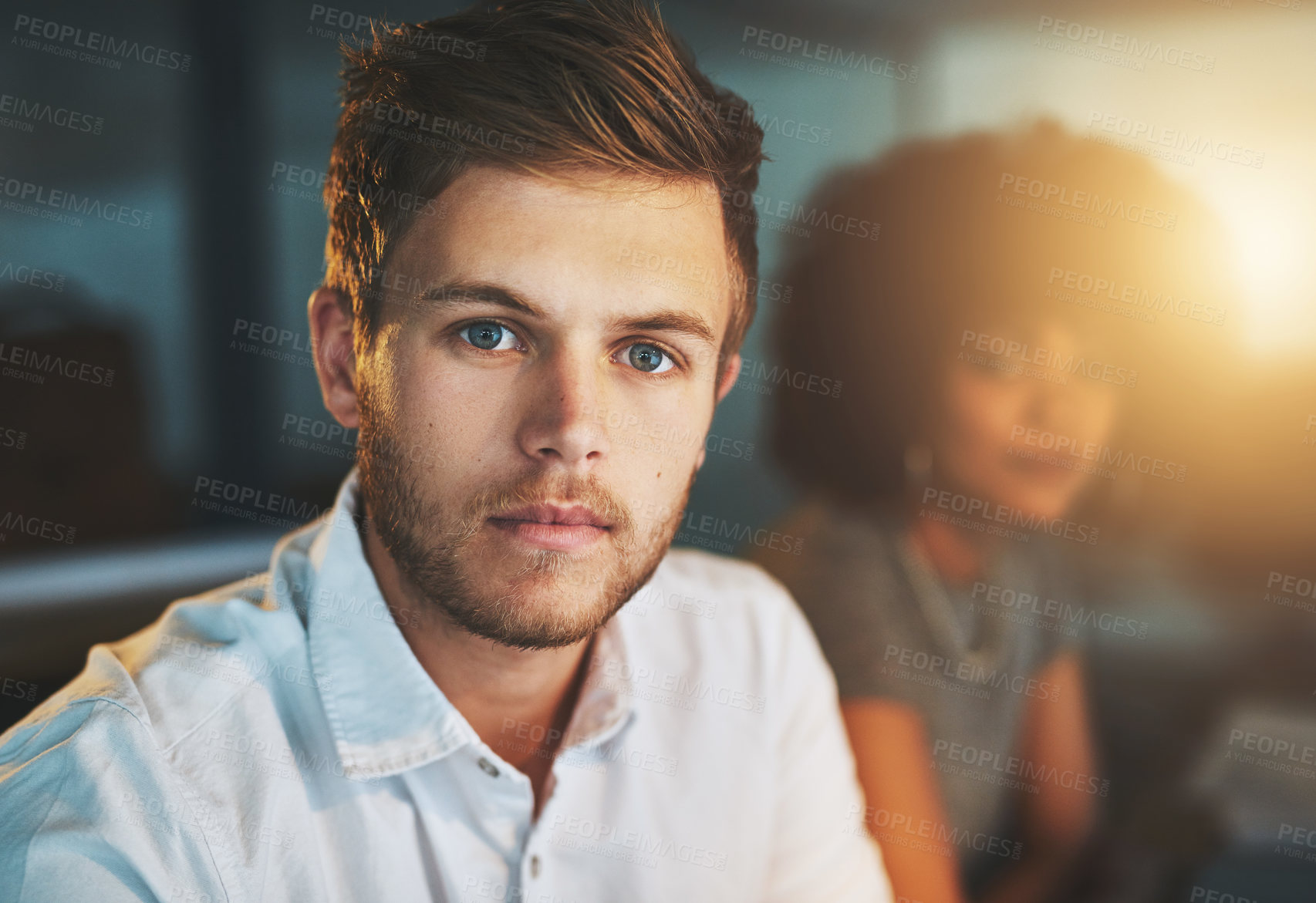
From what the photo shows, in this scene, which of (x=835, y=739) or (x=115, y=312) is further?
(x=835, y=739)

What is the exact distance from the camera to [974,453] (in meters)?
1.56

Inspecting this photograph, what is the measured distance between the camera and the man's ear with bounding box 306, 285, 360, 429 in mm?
1251


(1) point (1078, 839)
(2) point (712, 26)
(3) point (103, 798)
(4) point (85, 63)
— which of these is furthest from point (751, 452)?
(4) point (85, 63)

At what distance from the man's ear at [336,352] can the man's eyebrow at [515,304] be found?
0.19 m

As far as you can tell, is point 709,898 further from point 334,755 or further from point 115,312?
point 115,312

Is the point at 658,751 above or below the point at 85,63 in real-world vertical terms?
below

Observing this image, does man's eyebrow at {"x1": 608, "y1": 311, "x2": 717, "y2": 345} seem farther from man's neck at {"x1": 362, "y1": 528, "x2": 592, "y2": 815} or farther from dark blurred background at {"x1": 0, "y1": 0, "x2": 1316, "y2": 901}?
man's neck at {"x1": 362, "y1": 528, "x2": 592, "y2": 815}

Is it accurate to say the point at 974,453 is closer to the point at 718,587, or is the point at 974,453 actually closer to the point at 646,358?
the point at 718,587

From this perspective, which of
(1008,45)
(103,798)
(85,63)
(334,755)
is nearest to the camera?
(103,798)

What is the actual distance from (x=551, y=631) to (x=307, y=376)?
0.65 metres

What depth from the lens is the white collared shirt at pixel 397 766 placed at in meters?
0.99

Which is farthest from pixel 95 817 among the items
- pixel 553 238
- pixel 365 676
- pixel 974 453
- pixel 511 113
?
pixel 974 453

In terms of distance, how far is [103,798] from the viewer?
3.17 ft

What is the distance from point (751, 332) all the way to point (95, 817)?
117 centimetres
